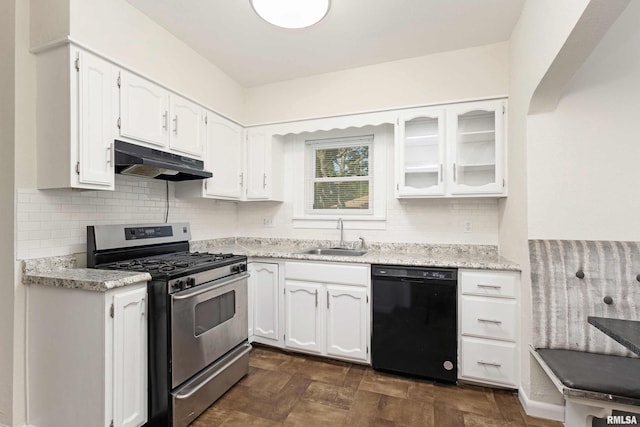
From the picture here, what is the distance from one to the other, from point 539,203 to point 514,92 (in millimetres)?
925

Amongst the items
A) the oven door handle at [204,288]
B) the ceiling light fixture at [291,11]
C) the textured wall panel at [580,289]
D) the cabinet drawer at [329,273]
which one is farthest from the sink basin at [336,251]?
the ceiling light fixture at [291,11]

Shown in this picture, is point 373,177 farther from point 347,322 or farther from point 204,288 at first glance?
point 204,288

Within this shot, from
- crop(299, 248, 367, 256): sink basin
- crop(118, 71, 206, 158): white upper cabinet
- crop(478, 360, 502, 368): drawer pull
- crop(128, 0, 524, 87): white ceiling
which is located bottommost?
crop(478, 360, 502, 368): drawer pull

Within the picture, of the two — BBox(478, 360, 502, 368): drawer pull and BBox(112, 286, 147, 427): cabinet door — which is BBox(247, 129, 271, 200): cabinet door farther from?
BBox(478, 360, 502, 368): drawer pull

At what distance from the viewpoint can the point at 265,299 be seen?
2.83m

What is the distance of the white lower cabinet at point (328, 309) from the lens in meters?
2.49

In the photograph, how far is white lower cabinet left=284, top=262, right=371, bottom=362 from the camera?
8.18ft

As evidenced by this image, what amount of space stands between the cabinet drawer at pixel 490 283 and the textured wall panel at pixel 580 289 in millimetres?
233

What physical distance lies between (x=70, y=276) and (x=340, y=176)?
2440 mm

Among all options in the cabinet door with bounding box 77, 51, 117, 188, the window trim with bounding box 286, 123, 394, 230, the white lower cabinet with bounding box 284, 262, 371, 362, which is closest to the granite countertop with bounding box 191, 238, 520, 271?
the white lower cabinet with bounding box 284, 262, 371, 362

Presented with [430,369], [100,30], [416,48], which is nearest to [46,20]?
[100,30]

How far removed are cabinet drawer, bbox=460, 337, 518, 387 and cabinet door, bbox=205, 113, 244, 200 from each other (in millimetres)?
2430

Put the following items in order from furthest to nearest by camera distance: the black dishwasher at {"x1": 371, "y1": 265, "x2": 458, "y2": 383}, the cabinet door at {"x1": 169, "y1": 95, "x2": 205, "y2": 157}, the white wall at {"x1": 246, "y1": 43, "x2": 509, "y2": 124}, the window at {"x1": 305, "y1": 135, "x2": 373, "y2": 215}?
the window at {"x1": 305, "y1": 135, "x2": 373, "y2": 215} → the white wall at {"x1": 246, "y1": 43, "x2": 509, "y2": 124} → the cabinet door at {"x1": 169, "y1": 95, "x2": 205, "y2": 157} → the black dishwasher at {"x1": 371, "y1": 265, "x2": 458, "y2": 383}

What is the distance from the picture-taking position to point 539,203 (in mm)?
1954
